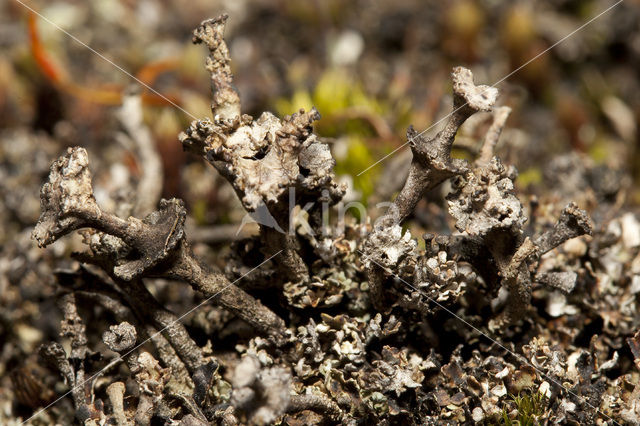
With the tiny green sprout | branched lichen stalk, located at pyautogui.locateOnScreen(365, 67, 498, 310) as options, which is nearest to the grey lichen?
branched lichen stalk, located at pyautogui.locateOnScreen(365, 67, 498, 310)

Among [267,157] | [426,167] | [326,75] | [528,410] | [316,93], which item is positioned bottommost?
[528,410]

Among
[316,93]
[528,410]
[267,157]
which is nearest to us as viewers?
A: [267,157]

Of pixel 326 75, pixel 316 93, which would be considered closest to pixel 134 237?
pixel 316 93

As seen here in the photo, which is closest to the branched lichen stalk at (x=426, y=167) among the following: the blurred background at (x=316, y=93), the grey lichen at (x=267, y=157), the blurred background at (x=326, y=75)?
the grey lichen at (x=267, y=157)

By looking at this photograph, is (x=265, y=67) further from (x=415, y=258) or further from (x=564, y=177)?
(x=415, y=258)

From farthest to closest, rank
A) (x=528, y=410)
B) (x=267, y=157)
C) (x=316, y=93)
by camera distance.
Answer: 1. (x=316, y=93)
2. (x=528, y=410)
3. (x=267, y=157)

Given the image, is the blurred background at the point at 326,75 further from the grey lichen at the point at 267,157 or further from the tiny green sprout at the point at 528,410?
the tiny green sprout at the point at 528,410

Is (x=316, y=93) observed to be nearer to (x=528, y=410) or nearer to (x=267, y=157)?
(x=267, y=157)

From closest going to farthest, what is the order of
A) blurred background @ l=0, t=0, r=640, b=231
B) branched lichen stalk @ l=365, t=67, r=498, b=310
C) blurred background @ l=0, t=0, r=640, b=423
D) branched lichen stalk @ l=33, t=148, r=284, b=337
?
1. branched lichen stalk @ l=33, t=148, r=284, b=337
2. branched lichen stalk @ l=365, t=67, r=498, b=310
3. blurred background @ l=0, t=0, r=640, b=423
4. blurred background @ l=0, t=0, r=640, b=231

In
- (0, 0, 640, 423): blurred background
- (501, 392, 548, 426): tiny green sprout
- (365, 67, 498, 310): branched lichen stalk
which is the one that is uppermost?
(0, 0, 640, 423): blurred background

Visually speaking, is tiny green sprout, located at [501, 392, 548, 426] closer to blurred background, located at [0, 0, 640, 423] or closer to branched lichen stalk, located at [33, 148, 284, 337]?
branched lichen stalk, located at [33, 148, 284, 337]

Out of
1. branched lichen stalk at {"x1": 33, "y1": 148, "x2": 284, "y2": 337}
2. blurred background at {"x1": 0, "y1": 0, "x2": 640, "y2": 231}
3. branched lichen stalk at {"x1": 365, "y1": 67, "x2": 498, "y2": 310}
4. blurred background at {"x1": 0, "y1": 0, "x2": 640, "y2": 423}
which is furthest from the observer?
blurred background at {"x1": 0, "y1": 0, "x2": 640, "y2": 231}

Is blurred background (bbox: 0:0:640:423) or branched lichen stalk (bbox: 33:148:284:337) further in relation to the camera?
blurred background (bbox: 0:0:640:423)
